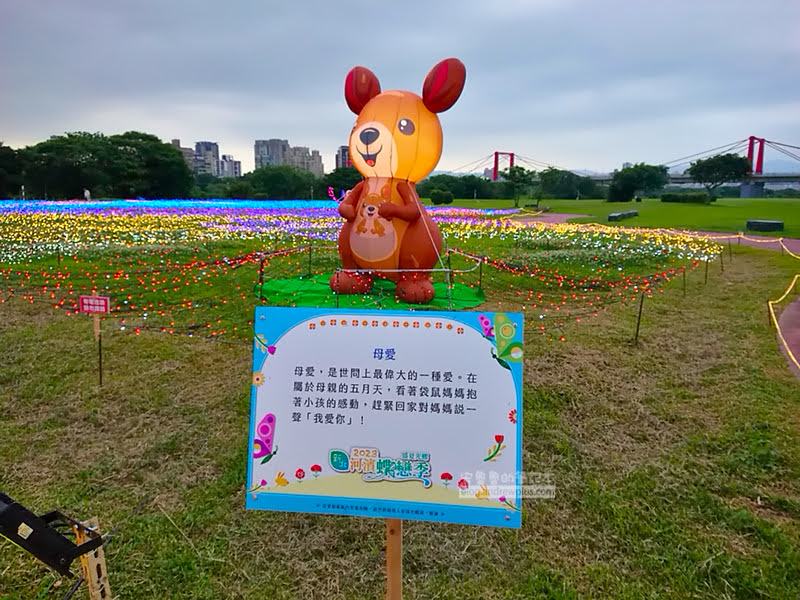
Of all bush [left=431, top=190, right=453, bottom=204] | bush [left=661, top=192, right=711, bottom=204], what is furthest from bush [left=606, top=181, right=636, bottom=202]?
bush [left=431, top=190, right=453, bottom=204]

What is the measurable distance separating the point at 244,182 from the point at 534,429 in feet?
113

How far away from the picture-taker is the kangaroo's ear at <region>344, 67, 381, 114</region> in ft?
25.2

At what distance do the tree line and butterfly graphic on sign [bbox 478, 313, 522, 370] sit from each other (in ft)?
83.6

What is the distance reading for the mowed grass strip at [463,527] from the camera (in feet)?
9.50

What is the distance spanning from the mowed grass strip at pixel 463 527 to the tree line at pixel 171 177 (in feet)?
73.9

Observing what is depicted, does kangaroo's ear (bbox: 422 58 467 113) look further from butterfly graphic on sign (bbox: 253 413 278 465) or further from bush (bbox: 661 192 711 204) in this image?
bush (bbox: 661 192 711 204)

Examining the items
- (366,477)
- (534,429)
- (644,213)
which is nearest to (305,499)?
(366,477)

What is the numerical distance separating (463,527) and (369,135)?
5488 mm

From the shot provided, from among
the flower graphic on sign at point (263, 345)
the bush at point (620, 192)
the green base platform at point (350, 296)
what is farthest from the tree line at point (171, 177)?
the flower graphic on sign at point (263, 345)

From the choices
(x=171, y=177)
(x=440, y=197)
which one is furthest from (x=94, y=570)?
(x=171, y=177)

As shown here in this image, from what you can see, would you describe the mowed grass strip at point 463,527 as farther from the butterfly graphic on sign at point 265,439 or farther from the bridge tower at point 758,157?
the bridge tower at point 758,157

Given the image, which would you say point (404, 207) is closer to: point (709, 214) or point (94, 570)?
point (94, 570)

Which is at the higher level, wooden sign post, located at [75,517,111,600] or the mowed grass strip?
wooden sign post, located at [75,517,111,600]

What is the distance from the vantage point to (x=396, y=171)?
7492 millimetres
